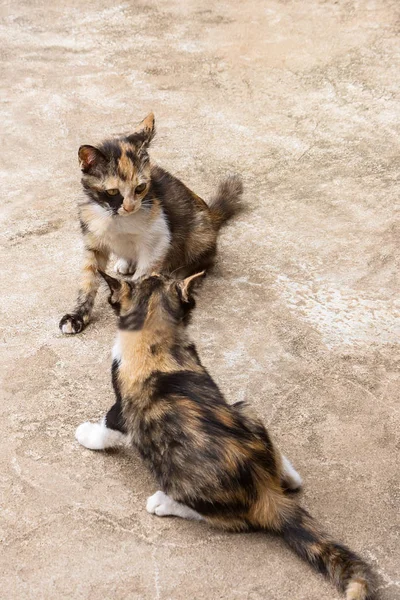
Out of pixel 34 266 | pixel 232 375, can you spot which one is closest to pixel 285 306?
pixel 232 375

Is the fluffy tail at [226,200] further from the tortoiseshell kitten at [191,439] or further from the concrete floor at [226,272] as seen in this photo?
the tortoiseshell kitten at [191,439]

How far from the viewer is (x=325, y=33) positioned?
789 cm

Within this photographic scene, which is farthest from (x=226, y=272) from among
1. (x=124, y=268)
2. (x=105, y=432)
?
→ (x=105, y=432)

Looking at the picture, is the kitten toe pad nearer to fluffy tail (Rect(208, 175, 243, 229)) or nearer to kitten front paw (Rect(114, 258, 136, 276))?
kitten front paw (Rect(114, 258, 136, 276))

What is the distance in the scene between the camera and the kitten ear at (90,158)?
4453 mm

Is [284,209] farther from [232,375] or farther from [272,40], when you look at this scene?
[272,40]

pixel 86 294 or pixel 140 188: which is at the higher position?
pixel 140 188

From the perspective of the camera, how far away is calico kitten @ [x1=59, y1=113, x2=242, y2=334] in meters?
4.56

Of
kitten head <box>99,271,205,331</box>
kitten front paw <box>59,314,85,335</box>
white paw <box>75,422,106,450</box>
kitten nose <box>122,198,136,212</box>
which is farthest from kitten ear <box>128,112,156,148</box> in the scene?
white paw <box>75,422,106,450</box>

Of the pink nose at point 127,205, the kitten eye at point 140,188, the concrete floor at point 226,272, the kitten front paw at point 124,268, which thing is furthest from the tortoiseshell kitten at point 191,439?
the kitten front paw at point 124,268

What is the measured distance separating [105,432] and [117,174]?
58.5 inches

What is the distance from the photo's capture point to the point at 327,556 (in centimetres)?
309

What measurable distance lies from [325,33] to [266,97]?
4.06ft

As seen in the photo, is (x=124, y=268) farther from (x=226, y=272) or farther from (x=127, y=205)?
(x=127, y=205)
